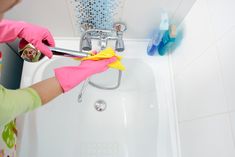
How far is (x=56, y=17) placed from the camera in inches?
42.3

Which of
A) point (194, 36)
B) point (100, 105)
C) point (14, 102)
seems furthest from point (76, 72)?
point (100, 105)

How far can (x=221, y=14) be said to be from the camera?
0.76 metres

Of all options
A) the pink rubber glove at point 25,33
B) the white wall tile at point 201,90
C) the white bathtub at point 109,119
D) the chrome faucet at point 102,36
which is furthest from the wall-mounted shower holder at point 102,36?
the white wall tile at point 201,90

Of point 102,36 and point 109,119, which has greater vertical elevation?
point 102,36

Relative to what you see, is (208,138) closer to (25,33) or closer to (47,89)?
(47,89)

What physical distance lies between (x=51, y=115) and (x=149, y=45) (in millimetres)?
717

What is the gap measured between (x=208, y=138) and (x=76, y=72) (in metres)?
0.57

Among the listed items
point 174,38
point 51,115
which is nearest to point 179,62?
point 174,38

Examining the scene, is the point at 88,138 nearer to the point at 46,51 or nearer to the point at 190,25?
the point at 46,51

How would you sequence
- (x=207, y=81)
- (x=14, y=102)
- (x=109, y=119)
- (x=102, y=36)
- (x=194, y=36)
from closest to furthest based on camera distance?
(x=14, y=102) < (x=207, y=81) < (x=194, y=36) < (x=102, y=36) < (x=109, y=119)

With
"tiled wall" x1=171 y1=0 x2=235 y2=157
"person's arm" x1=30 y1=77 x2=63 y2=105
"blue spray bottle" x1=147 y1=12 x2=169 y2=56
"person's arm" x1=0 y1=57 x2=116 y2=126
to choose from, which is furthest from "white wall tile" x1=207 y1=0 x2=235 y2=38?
"person's arm" x1=30 y1=77 x2=63 y2=105

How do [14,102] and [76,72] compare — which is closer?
[14,102]

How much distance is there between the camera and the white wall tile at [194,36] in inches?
34.2

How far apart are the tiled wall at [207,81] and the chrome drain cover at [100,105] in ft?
1.69
